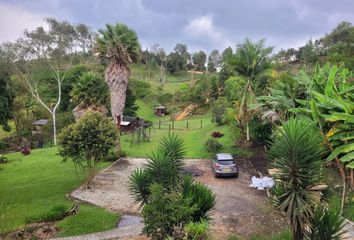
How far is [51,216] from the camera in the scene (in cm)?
1647

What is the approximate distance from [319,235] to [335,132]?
5.34m

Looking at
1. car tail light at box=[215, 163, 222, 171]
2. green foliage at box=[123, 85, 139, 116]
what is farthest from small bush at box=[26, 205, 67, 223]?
green foliage at box=[123, 85, 139, 116]

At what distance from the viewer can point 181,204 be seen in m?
10.9

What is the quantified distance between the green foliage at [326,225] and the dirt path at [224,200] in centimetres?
456

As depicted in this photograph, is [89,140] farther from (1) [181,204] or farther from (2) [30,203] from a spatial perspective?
(1) [181,204]

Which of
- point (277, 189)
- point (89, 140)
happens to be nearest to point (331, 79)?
point (277, 189)

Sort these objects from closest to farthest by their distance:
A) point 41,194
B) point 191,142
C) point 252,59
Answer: point 41,194 < point 252,59 < point 191,142

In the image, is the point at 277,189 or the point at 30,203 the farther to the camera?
the point at 30,203

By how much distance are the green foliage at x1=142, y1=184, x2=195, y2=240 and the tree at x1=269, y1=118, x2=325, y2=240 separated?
283cm

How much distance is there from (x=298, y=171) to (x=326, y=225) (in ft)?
5.34

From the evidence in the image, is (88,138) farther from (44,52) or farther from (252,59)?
(44,52)

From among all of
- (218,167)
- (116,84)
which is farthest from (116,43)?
(218,167)

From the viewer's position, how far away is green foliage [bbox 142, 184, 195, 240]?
10.6 m

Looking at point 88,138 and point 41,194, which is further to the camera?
point 41,194
